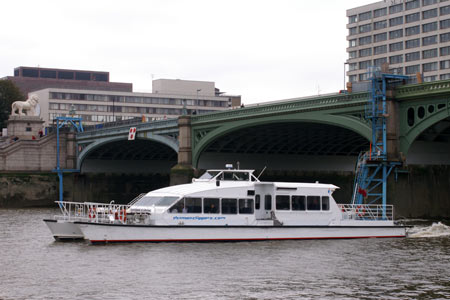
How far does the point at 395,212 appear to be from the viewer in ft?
145

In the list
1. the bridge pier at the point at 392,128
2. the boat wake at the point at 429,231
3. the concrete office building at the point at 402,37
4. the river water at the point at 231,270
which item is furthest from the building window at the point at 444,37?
the river water at the point at 231,270

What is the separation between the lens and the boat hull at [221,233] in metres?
33.9

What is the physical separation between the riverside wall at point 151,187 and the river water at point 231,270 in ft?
→ 26.3

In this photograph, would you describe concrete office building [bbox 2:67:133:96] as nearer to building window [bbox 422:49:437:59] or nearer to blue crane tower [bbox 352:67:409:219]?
building window [bbox 422:49:437:59]

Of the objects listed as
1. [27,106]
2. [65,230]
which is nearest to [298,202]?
[65,230]

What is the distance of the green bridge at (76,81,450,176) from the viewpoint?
146 ft

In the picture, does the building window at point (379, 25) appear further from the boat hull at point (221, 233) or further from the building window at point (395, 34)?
the boat hull at point (221, 233)

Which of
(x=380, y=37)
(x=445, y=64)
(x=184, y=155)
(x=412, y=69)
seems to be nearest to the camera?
(x=184, y=155)

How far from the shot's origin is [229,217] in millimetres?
35531

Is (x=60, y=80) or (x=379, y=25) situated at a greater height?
(x=379, y=25)

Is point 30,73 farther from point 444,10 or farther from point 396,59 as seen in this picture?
point 444,10

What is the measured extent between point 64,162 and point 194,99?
4607 cm

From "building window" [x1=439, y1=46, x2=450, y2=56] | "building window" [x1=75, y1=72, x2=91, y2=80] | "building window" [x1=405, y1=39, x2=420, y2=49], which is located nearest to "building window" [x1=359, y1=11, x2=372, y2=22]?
"building window" [x1=405, y1=39, x2=420, y2=49]

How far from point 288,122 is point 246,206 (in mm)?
18276
